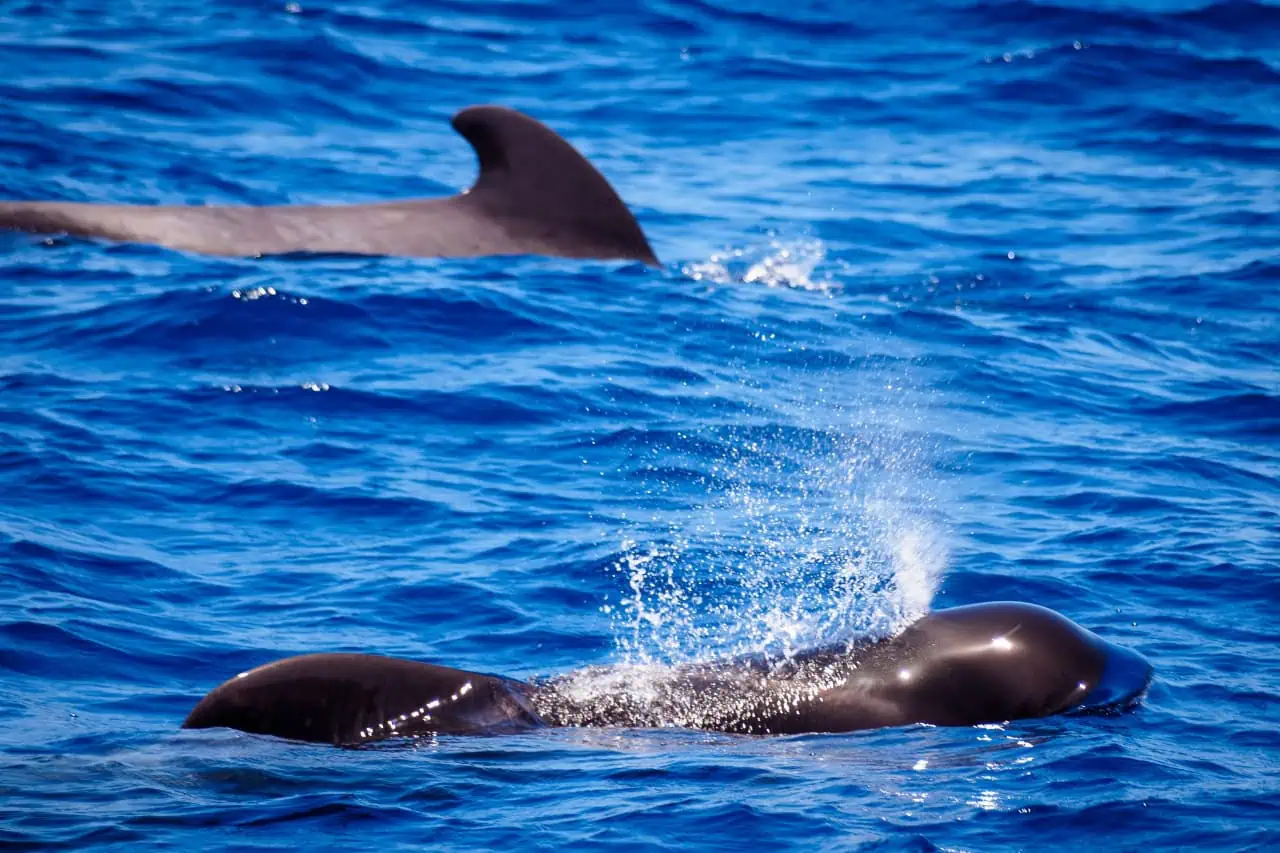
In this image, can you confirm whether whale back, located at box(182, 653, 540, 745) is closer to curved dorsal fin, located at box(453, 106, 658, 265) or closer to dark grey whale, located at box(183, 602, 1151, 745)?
dark grey whale, located at box(183, 602, 1151, 745)

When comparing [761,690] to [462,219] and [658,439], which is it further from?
[462,219]

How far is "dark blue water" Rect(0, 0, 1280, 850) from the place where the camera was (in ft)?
23.5

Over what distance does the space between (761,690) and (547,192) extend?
9622 mm

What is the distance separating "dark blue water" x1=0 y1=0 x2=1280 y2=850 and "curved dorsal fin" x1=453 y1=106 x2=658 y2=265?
55cm

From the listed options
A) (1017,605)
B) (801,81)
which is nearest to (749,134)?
(801,81)

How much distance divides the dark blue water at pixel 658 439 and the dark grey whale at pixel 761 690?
14 centimetres

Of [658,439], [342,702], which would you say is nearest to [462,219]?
[658,439]

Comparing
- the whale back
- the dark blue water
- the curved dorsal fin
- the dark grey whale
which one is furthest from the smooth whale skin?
the whale back

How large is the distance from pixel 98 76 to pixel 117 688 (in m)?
16.2

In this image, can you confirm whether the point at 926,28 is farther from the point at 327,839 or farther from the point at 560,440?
the point at 327,839

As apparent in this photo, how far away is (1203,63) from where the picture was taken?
2458cm

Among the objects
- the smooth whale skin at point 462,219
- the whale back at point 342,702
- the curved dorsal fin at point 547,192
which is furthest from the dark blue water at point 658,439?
the curved dorsal fin at point 547,192

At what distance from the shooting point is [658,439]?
12.9 m

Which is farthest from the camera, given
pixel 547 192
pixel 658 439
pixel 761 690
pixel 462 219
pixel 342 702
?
pixel 462 219
